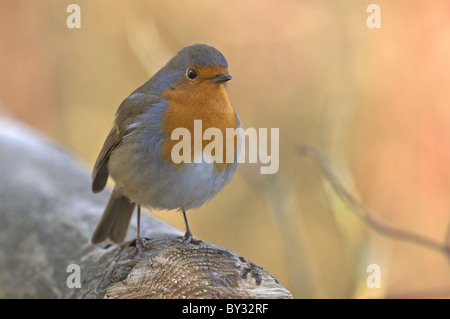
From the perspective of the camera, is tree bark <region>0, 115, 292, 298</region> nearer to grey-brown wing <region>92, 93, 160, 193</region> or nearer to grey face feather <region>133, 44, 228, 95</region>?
grey-brown wing <region>92, 93, 160, 193</region>

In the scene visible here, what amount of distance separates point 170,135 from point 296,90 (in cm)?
317

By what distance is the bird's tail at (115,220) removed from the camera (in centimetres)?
277

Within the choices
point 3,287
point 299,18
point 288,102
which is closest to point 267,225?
point 288,102

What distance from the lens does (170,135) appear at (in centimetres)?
257

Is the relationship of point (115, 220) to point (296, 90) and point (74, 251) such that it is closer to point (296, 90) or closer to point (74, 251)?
point (74, 251)

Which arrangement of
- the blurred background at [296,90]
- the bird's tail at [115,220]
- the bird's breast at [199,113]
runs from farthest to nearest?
the blurred background at [296,90] < the bird's tail at [115,220] < the bird's breast at [199,113]

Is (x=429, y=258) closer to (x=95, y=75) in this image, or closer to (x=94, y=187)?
(x=94, y=187)

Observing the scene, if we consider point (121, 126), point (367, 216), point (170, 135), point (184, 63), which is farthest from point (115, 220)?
point (367, 216)

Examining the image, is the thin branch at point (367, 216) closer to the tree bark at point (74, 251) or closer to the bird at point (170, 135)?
the bird at point (170, 135)

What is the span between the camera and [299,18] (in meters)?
5.42

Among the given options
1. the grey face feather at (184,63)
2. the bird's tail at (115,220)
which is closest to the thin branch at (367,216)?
the grey face feather at (184,63)

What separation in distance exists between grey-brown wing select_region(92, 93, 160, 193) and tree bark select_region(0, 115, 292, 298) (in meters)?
0.20

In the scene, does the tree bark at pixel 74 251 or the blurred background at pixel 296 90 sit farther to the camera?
the blurred background at pixel 296 90
